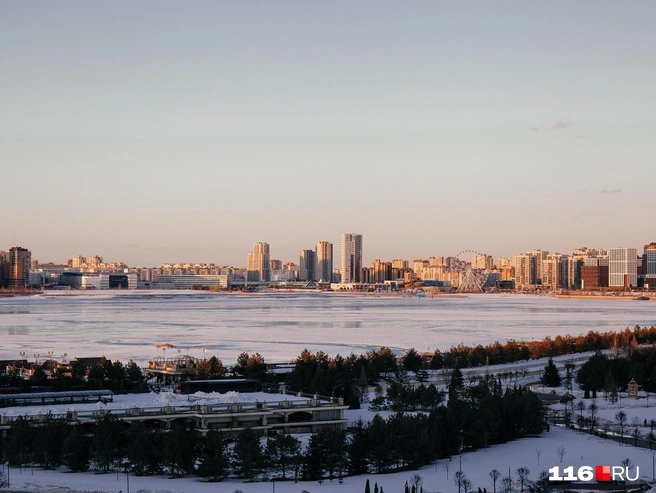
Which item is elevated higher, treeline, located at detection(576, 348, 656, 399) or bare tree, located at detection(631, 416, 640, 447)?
treeline, located at detection(576, 348, 656, 399)

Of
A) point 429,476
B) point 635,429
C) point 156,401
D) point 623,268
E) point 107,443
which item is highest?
point 623,268

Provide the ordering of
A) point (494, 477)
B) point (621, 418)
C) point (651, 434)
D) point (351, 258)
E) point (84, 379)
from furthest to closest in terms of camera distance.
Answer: point (351, 258) < point (84, 379) < point (621, 418) < point (651, 434) < point (494, 477)

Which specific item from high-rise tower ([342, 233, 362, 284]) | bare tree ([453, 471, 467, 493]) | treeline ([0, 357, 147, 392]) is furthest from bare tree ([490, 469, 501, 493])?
high-rise tower ([342, 233, 362, 284])

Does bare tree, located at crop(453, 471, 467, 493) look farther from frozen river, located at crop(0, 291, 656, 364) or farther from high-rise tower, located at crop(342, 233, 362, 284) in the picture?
high-rise tower, located at crop(342, 233, 362, 284)

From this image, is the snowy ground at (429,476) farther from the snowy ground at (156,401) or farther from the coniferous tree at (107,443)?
the snowy ground at (156,401)

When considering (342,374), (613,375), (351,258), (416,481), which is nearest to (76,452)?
(416,481)

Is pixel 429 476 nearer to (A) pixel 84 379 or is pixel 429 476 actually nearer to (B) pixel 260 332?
(A) pixel 84 379

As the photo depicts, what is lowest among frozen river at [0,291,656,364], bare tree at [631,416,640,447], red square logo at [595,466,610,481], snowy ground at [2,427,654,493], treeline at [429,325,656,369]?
snowy ground at [2,427,654,493]
